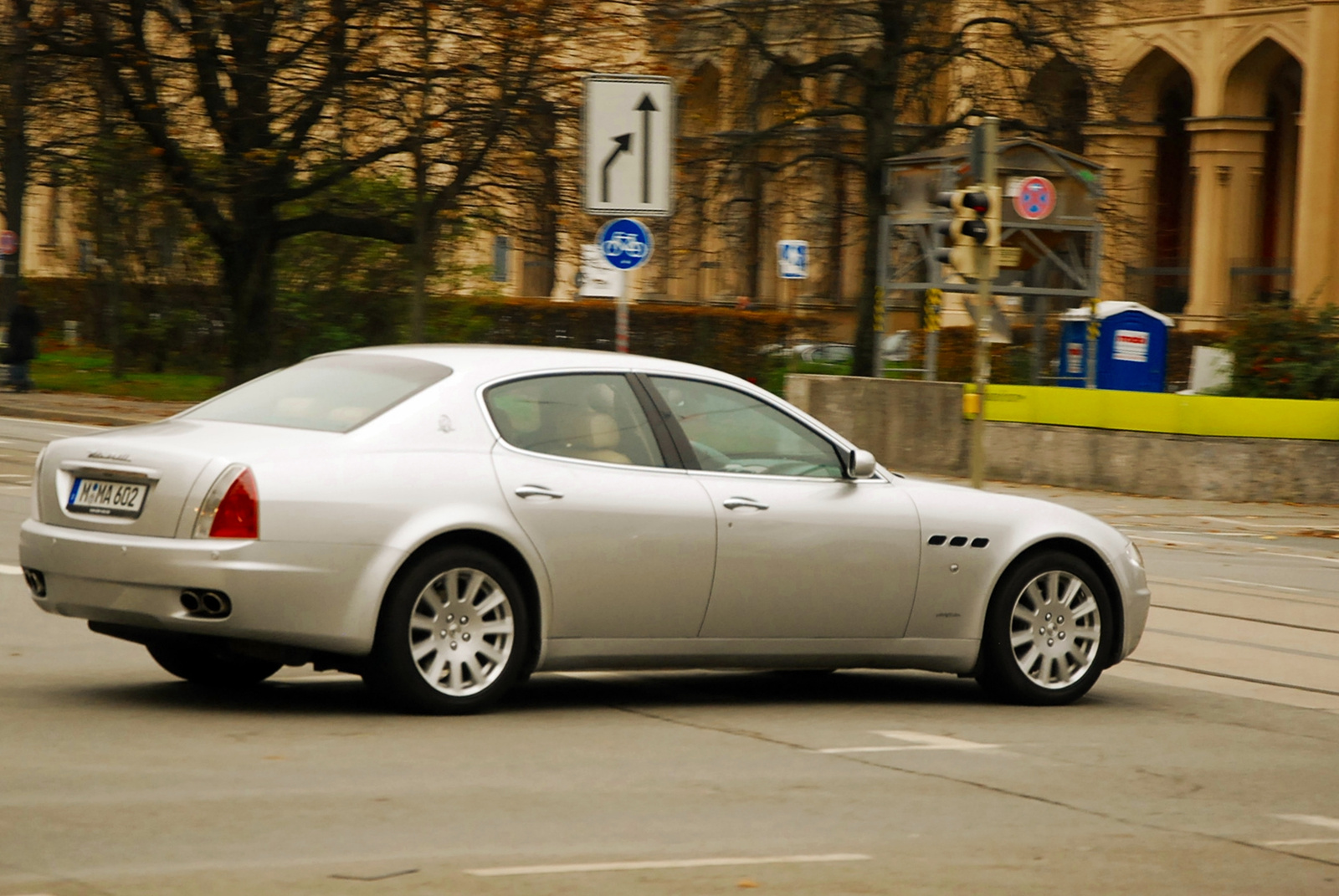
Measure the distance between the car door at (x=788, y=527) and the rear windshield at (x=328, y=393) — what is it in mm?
1038

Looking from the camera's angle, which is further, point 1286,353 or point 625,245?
point 1286,353

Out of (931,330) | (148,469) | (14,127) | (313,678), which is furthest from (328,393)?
(14,127)

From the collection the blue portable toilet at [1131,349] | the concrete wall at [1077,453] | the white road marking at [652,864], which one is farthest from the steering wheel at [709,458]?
the blue portable toilet at [1131,349]

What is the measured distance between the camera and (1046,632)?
8.80 metres

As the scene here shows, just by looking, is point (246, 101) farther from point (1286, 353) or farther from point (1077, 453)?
point (1286, 353)

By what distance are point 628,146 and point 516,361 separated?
555 centimetres

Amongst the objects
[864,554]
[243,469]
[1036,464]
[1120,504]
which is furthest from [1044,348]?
[243,469]

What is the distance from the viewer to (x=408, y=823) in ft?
18.8

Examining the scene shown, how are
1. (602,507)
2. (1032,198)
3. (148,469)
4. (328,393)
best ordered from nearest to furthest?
1. (148,469)
2. (602,507)
3. (328,393)
4. (1032,198)

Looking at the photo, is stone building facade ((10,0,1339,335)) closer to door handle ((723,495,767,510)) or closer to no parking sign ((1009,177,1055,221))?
no parking sign ((1009,177,1055,221))

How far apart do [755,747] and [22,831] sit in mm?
2788

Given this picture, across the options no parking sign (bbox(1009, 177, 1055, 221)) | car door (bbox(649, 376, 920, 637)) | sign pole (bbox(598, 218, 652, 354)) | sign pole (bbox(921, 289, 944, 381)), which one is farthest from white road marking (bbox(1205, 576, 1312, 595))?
no parking sign (bbox(1009, 177, 1055, 221))

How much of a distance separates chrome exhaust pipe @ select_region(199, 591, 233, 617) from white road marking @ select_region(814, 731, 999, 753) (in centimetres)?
212

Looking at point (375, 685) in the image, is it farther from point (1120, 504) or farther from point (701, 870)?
point (1120, 504)
